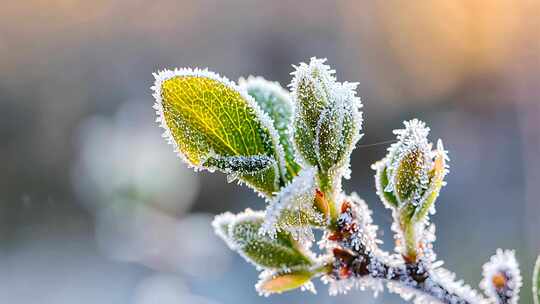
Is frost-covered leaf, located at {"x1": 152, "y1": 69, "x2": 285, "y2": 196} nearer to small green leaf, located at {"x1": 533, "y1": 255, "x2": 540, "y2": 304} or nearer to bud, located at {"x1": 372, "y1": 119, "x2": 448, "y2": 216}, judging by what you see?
bud, located at {"x1": 372, "y1": 119, "x2": 448, "y2": 216}

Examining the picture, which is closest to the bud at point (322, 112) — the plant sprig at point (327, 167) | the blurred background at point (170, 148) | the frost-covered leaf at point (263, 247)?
the plant sprig at point (327, 167)

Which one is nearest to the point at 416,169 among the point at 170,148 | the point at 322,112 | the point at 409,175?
the point at 409,175

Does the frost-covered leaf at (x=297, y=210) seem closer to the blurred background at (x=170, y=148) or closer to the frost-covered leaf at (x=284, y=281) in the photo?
the frost-covered leaf at (x=284, y=281)

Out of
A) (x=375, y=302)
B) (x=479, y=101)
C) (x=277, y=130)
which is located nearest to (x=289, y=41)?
(x=479, y=101)

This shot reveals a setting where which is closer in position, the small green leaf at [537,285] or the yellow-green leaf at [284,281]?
the small green leaf at [537,285]

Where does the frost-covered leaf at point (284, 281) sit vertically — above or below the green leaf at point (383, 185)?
below
